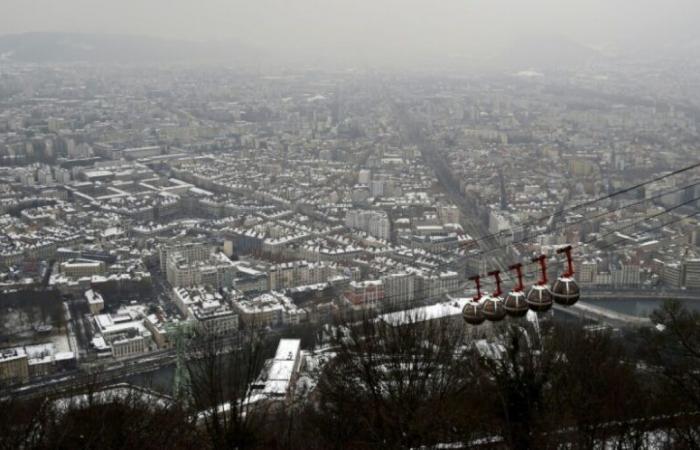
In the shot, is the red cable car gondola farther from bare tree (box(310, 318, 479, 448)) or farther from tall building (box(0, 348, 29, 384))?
tall building (box(0, 348, 29, 384))

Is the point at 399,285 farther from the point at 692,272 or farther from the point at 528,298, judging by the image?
the point at 528,298

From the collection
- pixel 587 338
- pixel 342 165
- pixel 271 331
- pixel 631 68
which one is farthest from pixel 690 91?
pixel 587 338

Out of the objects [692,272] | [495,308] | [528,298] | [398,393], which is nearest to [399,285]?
[692,272]

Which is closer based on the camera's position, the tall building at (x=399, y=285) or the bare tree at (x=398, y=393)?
the bare tree at (x=398, y=393)

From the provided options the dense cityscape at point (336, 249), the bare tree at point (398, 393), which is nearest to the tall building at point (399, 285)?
the dense cityscape at point (336, 249)

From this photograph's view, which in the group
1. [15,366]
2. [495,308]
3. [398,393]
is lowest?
[15,366]

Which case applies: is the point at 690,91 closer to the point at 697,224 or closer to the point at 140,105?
the point at 697,224

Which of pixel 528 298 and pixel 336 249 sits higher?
pixel 528 298

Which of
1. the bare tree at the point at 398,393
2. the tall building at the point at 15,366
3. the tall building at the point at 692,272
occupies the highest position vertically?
the bare tree at the point at 398,393

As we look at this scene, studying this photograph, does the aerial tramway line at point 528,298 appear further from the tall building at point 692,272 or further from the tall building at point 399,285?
the tall building at point 692,272
